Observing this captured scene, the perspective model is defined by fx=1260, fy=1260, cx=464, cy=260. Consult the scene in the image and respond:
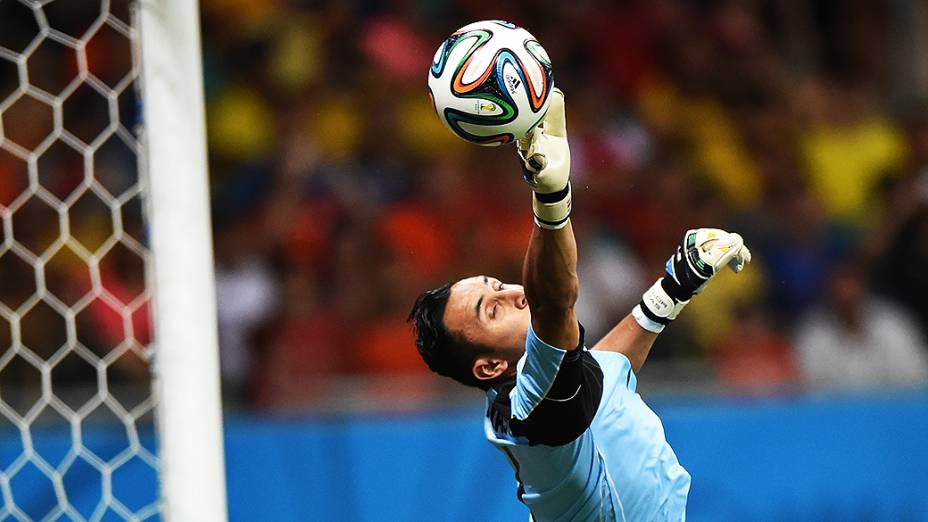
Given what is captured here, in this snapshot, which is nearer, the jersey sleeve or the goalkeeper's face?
the jersey sleeve

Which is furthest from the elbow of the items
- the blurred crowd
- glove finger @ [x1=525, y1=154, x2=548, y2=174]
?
the blurred crowd

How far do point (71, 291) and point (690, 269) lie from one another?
3.71 meters

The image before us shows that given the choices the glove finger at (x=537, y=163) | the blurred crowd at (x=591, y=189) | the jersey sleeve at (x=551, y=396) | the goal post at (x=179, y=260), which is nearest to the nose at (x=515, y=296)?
the jersey sleeve at (x=551, y=396)

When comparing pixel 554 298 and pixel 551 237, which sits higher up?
pixel 551 237

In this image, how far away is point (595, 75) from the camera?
7.86m

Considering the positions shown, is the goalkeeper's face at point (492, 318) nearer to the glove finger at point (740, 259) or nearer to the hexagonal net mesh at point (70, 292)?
the glove finger at point (740, 259)

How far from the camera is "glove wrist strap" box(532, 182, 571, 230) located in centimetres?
297

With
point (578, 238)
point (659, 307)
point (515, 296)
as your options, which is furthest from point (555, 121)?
point (578, 238)

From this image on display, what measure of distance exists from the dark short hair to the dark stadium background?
1.88 metres

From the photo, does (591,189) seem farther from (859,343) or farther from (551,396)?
(551,396)

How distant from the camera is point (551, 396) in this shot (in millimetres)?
3176

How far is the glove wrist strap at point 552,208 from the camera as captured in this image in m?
2.97

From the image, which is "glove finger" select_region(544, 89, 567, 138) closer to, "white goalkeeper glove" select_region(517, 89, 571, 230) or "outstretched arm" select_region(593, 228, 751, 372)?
"white goalkeeper glove" select_region(517, 89, 571, 230)

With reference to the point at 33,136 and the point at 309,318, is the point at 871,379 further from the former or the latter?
the point at 33,136
